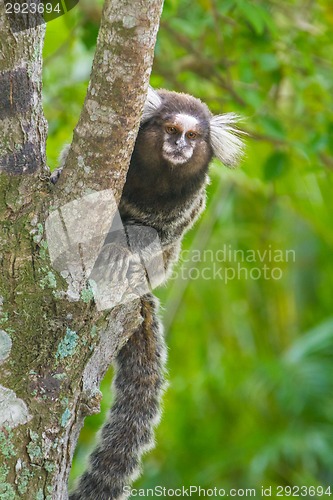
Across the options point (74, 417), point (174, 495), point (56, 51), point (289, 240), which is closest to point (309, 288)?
point (289, 240)

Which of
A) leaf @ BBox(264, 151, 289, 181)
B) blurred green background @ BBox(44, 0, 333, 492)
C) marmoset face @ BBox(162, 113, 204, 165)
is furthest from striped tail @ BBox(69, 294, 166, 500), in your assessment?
leaf @ BBox(264, 151, 289, 181)

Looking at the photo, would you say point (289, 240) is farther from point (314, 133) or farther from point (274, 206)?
point (314, 133)

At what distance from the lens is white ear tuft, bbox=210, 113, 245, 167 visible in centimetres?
425

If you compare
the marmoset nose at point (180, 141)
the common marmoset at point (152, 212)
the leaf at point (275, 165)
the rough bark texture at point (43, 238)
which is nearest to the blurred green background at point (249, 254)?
the leaf at point (275, 165)

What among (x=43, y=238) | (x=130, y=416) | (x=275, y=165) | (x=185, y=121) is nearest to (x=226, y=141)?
(x=185, y=121)

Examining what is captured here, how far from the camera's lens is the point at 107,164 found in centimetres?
264

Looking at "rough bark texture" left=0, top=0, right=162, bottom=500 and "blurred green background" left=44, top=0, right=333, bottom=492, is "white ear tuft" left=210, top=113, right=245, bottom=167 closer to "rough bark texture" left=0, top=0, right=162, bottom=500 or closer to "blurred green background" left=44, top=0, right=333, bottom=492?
"blurred green background" left=44, top=0, right=333, bottom=492

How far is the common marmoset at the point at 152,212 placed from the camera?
12.0 feet

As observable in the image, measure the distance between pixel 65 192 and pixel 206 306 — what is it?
4062mm

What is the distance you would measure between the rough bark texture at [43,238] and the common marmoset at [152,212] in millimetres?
1043

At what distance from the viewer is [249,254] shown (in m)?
6.47

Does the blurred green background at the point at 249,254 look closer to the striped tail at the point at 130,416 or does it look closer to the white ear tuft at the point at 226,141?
the white ear tuft at the point at 226,141

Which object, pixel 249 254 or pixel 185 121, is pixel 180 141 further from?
pixel 249 254

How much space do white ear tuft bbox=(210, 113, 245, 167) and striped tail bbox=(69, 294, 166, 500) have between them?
0.99 metres
